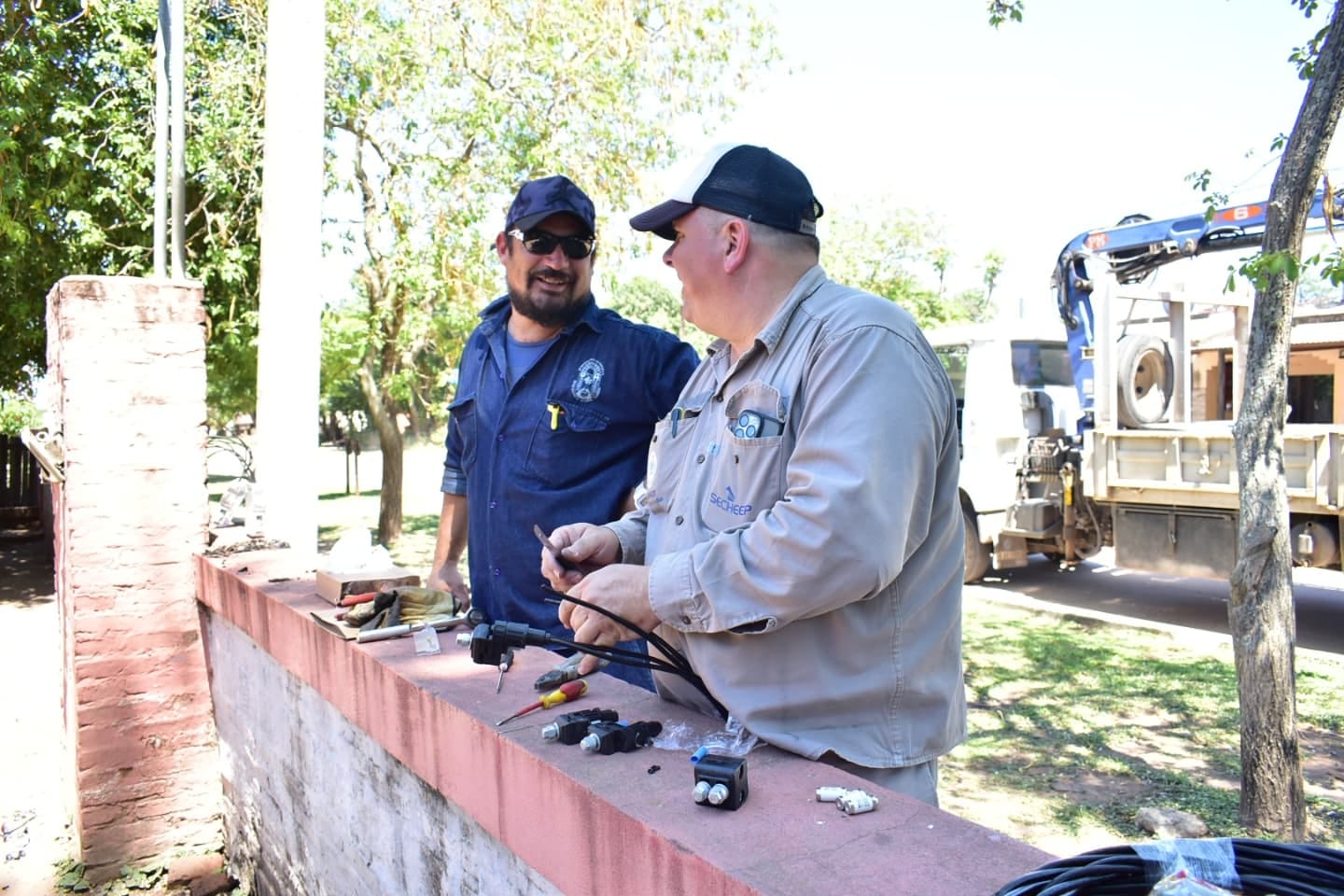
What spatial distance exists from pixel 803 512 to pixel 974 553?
30.1 ft

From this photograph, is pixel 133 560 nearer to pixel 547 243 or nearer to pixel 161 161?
pixel 547 243

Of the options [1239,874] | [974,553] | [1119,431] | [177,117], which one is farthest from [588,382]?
[974,553]

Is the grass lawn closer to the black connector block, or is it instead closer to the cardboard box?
the cardboard box

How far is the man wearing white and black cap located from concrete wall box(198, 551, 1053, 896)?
0.46 ft

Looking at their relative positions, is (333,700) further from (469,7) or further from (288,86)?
(469,7)

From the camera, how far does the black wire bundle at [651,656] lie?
71.9 inches

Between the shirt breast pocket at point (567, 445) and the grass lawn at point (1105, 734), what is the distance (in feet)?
8.15

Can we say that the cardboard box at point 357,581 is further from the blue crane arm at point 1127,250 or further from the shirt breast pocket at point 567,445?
the blue crane arm at point 1127,250

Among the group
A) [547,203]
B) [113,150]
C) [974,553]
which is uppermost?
[113,150]

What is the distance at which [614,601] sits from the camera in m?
1.82

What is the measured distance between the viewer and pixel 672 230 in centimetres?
200

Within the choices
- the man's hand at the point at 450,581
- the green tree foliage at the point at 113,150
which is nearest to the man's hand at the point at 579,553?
the man's hand at the point at 450,581

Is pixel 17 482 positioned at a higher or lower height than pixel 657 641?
lower

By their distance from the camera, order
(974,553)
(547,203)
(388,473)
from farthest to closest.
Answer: (388,473), (974,553), (547,203)
